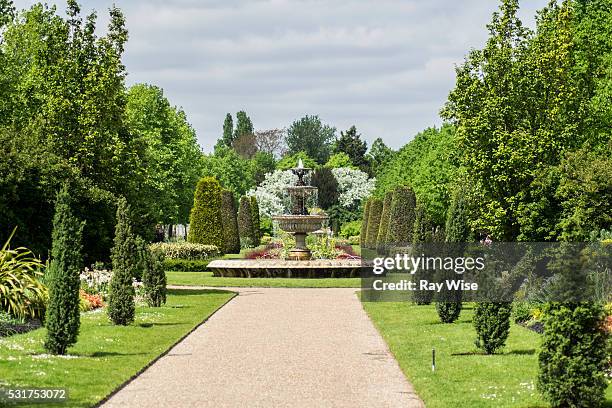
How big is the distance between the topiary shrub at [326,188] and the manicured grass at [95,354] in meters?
70.1

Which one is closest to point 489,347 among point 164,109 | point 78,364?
point 78,364

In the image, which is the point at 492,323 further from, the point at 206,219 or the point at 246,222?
the point at 246,222

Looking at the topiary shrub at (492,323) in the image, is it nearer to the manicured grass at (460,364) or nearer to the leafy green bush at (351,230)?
the manicured grass at (460,364)

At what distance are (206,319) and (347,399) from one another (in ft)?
32.4

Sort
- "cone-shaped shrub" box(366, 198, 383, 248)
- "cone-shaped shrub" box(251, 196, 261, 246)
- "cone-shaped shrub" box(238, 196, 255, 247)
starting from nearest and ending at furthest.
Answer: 1. "cone-shaped shrub" box(366, 198, 383, 248)
2. "cone-shaped shrub" box(238, 196, 255, 247)
3. "cone-shaped shrub" box(251, 196, 261, 246)

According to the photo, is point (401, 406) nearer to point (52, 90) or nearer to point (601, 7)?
point (52, 90)

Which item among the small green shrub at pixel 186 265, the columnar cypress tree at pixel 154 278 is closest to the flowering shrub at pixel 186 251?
the small green shrub at pixel 186 265

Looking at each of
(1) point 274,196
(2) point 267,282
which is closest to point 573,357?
(2) point 267,282

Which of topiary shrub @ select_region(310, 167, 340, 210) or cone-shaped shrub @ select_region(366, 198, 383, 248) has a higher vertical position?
Result: topiary shrub @ select_region(310, 167, 340, 210)

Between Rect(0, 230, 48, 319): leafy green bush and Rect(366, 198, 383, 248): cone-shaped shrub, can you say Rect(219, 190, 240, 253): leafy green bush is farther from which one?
Rect(0, 230, 48, 319): leafy green bush

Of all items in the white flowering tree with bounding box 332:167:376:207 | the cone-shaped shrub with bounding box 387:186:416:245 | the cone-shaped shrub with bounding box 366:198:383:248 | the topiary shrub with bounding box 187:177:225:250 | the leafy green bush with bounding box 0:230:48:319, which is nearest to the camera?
the leafy green bush with bounding box 0:230:48:319

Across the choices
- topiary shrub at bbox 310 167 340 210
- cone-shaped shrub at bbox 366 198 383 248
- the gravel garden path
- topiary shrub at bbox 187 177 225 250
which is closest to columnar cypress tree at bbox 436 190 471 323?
the gravel garden path

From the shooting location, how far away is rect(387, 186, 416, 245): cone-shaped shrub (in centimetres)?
4369

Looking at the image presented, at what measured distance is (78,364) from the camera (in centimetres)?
1304
